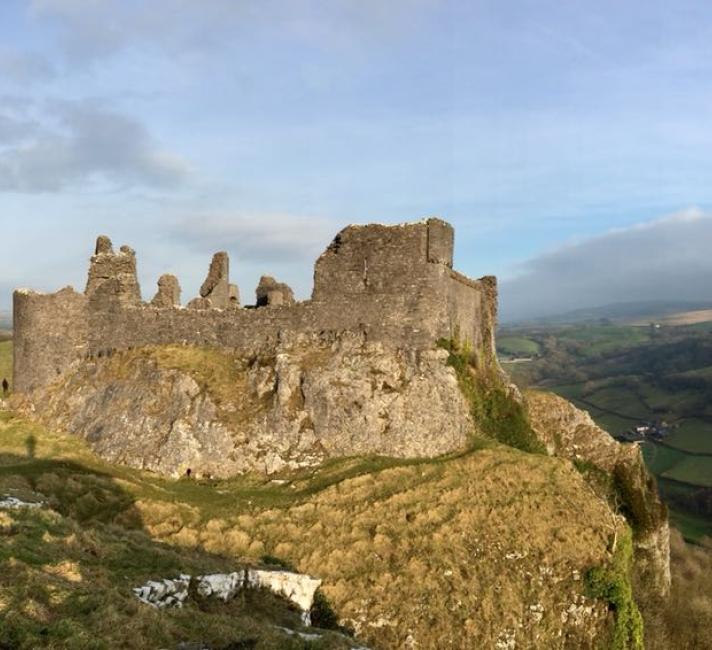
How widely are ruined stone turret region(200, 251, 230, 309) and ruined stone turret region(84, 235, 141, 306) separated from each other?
376 cm

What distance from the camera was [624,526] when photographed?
21.7 m

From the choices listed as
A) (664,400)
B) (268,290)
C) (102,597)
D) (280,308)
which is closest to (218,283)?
(268,290)

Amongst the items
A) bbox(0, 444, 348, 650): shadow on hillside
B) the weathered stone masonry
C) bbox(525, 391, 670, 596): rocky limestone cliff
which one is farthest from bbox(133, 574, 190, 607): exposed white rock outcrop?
bbox(525, 391, 670, 596): rocky limestone cliff

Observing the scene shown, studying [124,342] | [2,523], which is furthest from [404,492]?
[124,342]

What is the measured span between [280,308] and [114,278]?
9.60m

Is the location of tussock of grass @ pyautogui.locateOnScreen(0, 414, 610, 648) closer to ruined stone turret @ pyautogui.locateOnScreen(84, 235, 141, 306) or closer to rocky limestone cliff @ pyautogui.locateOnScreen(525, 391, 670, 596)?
rocky limestone cliff @ pyautogui.locateOnScreen(525, 391, 670, 596)

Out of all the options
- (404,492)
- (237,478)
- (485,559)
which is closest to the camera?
(485,559)

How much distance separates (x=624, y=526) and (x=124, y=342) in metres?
23.7

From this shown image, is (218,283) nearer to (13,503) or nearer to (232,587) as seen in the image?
(13,503)

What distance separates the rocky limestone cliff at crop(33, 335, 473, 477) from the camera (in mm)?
24906

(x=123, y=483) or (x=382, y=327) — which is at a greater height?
(x=382, y=327)

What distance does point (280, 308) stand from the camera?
28969mm

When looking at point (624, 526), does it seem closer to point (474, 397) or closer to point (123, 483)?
point (474, 397)

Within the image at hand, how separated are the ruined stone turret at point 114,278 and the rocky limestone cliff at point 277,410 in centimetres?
490
